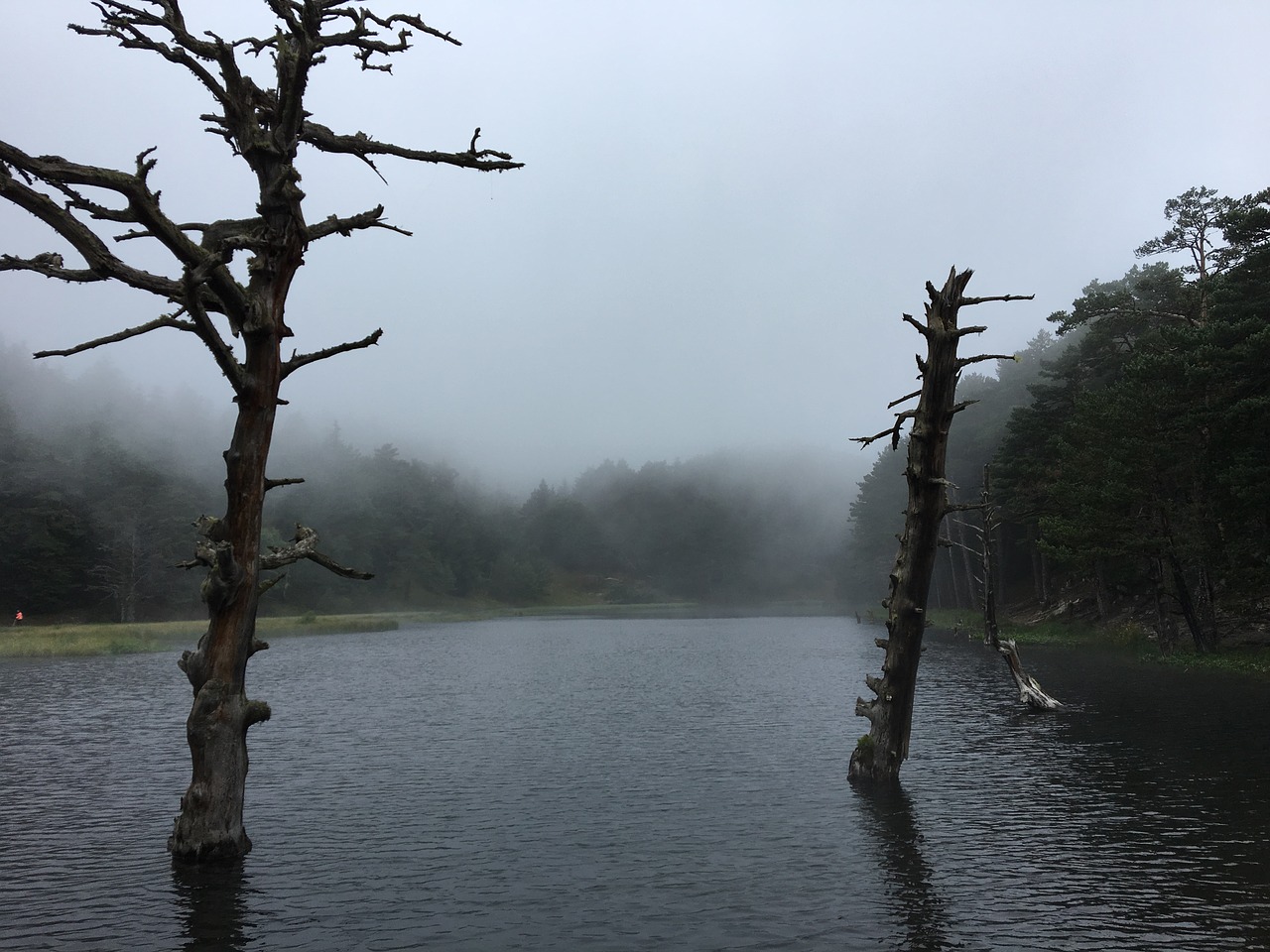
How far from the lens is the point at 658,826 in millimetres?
19859

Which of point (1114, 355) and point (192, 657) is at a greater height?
point (1114, 355)

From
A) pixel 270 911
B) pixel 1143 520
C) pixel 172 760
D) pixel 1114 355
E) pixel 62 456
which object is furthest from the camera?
pixel 62 456

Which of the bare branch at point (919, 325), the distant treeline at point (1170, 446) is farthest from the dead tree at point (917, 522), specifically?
the distant treeline at point (1170, 446)

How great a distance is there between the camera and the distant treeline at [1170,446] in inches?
1615

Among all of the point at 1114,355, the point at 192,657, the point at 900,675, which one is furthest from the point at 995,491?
the point at 192,657

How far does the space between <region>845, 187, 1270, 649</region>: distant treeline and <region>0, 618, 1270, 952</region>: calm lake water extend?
30.4 feet

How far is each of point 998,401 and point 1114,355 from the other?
69.5m

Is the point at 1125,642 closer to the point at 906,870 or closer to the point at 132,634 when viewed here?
the point at 906,870

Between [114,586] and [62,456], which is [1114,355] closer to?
[114,586]

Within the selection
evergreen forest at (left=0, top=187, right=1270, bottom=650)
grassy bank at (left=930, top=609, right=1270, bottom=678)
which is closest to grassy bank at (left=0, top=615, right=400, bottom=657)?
evergreen forest at (left=0, top=187, right=1270, bottom=650)

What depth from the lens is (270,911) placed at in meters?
14.3

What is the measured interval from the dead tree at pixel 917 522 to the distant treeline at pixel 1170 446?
9.73m

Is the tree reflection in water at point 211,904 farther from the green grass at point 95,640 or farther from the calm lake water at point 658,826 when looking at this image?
the green grass at point 95,640

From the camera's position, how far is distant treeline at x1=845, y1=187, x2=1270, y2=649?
41031 millimetres
